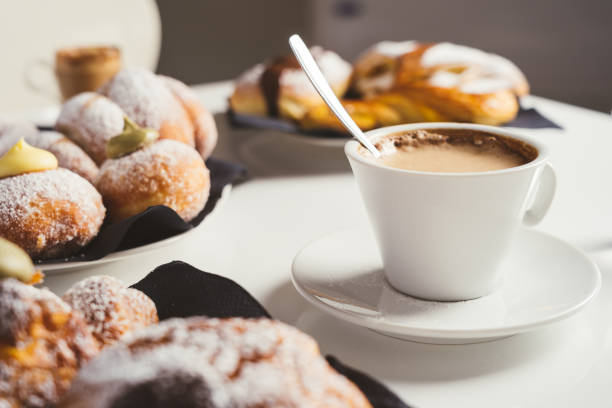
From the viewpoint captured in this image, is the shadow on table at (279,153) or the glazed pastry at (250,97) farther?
the glazed pastry at (250,97)

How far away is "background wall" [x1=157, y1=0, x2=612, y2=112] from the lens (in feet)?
7.66

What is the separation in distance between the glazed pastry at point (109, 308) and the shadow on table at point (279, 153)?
1.98ft

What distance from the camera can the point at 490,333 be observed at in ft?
1.64

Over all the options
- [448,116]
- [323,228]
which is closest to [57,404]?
[323,228]

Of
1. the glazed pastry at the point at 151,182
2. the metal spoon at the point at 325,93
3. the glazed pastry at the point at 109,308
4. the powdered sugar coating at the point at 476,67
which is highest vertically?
the metal spoon at the point at 325,93

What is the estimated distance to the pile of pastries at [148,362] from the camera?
328 millimetres

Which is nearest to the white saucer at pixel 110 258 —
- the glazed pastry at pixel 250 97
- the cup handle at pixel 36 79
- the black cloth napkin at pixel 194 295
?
the black cloth napkin at pixel 194 295

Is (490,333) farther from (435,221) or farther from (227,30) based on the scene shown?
(227,30)

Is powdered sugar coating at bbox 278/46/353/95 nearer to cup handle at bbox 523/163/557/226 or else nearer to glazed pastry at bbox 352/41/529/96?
glazed pastry at bbox 352/41/529/96

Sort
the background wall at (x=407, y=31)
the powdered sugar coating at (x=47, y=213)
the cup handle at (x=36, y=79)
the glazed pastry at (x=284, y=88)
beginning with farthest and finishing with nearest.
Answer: the background wall at (x=407, y=31)
the cup handle at (x=36, y=79)
the glazed pastry at (x=284, y=88)
the powdered sugar coating at (x=47, y=213)

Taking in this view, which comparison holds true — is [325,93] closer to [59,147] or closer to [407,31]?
[59,147]

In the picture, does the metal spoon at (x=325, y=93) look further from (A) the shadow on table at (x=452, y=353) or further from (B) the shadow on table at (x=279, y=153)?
(B) the shadow on table at (x=279, y=153)

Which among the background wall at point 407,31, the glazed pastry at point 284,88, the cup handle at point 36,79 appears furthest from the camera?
the background wall at point 407,31

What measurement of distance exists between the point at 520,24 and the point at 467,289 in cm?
222
